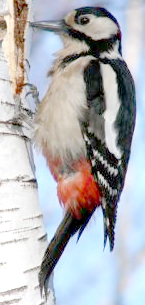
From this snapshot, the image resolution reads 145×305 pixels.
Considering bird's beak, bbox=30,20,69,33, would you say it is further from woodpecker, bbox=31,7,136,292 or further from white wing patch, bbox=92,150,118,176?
white wing patch, bbox=92,150,118,176

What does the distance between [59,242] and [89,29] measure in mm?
967

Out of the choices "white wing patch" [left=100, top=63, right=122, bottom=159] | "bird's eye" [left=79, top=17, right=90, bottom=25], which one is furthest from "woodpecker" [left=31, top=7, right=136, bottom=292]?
"bird's eye" [left=79, top=17, right=90, bottom=25]

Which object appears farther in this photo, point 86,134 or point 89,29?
point 89,29

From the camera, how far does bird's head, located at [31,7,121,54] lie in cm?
315

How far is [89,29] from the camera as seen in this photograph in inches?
125

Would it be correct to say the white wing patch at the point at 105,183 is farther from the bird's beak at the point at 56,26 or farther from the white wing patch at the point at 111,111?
the bird's beak at the point at 56,26

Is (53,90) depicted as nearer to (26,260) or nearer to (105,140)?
(105,140)

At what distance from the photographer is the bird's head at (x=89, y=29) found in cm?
315

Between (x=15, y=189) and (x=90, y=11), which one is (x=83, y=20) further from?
(x=15, y=189)

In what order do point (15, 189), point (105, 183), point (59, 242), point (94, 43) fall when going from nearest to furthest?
point (15, 189) < point (59, 242) < point (105, 183) < point (94, 43)

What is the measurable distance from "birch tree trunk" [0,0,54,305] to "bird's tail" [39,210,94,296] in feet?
0.11

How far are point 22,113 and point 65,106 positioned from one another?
456 millimetres

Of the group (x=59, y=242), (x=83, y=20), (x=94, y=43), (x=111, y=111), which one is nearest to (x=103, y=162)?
(x=111, y=111)

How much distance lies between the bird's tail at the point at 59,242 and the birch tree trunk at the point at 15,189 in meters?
0.03
